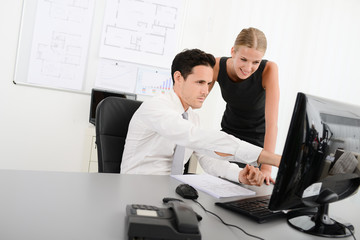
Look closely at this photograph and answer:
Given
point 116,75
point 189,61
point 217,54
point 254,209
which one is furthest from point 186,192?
point 217,54

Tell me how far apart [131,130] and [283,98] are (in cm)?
244

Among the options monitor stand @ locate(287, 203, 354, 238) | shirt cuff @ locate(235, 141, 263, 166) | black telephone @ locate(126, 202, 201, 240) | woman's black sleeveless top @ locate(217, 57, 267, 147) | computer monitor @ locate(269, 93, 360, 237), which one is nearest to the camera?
black telephone @ locate(126, 202, 201, 240)

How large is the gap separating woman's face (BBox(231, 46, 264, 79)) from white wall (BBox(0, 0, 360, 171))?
140cm

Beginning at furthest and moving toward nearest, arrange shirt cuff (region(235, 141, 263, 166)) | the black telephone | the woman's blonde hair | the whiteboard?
the whiteboard < the woman's blonde hair < shirt cuff (region(235, 141, 263, 166)) < the black telephone

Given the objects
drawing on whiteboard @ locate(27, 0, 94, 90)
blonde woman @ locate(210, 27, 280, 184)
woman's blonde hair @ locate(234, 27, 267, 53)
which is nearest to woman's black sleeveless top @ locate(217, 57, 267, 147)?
blonde woman @ locate(210, 27, 280, 184)

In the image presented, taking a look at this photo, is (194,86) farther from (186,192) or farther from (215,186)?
(186,192)

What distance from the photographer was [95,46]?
310 centimetres

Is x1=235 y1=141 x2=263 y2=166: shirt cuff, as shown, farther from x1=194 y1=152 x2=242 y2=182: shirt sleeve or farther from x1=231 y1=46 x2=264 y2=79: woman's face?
x1=231 y1=46 x2=264 y2=79: woman's face

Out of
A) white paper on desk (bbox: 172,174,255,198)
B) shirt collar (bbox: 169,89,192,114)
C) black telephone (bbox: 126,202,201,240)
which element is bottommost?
white paper on desk (bbox: 172,174,255,198)

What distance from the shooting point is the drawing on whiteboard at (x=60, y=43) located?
294cm

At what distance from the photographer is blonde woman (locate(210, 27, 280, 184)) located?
5.94 feet

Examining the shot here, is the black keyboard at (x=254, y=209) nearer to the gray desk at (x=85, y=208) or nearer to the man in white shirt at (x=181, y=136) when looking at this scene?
the gray desk at (x=85, y=208)

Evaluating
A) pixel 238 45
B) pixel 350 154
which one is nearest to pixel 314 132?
pixel 350 154

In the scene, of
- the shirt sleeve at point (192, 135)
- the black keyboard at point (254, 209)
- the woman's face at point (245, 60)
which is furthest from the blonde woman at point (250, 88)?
the black keyboard at point (254, 209)
